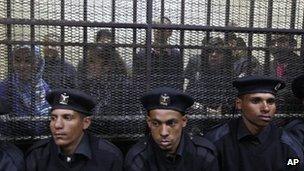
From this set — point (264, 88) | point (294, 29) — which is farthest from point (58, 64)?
point (294, 29)

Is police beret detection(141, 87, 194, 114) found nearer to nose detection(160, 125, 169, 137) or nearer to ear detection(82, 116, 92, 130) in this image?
nose detection(160, 125, 169, 137)

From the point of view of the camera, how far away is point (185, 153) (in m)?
4.47

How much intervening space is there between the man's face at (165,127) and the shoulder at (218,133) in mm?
520

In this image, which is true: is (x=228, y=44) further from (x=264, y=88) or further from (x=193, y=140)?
(x=193, y=140)

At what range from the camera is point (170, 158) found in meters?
4.43

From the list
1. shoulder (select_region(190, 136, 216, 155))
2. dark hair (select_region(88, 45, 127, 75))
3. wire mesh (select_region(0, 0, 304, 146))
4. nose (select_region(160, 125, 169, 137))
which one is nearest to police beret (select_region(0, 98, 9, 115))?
wire mesh (select_region(0, 0, 304, 146))

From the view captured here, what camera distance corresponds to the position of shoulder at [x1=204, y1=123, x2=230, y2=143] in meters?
4.76

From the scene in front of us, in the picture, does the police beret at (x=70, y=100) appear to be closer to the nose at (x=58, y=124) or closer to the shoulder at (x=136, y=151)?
the nose at (x=58, y=124)

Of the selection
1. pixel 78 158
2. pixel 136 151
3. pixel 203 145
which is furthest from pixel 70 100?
pixel 203 145

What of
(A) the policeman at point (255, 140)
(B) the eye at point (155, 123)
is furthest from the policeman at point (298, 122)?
(B) the eye at point (155, 123)

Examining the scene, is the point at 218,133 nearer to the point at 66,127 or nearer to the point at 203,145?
the point at 203,145

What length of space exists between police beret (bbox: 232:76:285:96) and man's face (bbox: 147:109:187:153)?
0.67 m

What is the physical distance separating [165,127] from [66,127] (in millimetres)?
783

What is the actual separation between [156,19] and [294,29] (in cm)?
136
